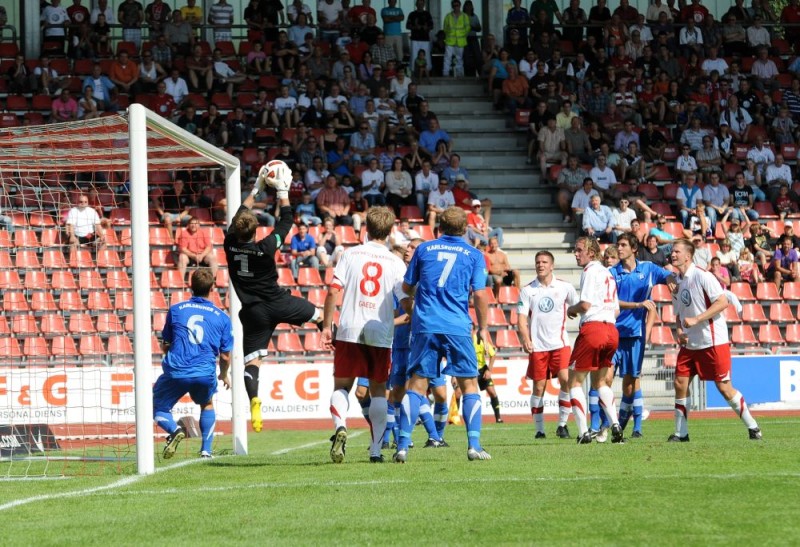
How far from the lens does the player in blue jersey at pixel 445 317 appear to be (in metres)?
9.99

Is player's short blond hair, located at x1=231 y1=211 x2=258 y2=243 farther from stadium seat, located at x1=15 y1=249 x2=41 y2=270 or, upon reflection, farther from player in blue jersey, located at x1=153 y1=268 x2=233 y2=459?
stadium seat, located at x1=15 y1=249 x2=41 y2=270

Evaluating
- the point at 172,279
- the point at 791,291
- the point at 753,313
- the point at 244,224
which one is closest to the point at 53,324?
the point at 172,279

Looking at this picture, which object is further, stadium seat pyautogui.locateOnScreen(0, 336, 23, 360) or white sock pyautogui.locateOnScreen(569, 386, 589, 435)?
stadium seat pyautogui.locateOnScreen(0, 336, 23, 360)

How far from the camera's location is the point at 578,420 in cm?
1291

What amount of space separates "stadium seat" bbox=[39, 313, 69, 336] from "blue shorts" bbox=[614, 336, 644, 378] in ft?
28.2

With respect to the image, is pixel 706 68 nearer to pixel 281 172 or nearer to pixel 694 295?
pixel 694 295

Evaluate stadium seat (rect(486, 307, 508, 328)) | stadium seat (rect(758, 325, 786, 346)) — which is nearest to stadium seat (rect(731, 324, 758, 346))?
stadium seat (rect(758, 325, 786, 346))

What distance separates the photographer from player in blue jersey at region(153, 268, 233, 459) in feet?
40.0

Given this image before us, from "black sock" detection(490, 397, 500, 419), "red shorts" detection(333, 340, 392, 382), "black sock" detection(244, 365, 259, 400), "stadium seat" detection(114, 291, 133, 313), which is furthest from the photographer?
"black sock" detection(490, 397, 500, 419)

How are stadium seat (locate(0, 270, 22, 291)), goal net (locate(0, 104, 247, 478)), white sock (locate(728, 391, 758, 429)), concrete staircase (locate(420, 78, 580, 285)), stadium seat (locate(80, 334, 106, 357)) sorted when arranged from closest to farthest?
1. goal net (locate(0, 104, 247, 478))
2. white sock (locate(728, 391, 758, 429))
3. stadium seat (locate(80, 334, 106, 357))
4. stadium seat (locate(0, 270, 22, 291))
5. concrete staircase (locate(420, 78, 580, 285))

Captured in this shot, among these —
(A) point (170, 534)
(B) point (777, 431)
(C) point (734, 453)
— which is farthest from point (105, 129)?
(B) point (777, 431)

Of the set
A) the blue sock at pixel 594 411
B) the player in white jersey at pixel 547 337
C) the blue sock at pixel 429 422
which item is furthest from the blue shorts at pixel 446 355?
the player in white jersey at pixel 547 337

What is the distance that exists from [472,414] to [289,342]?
42.6 feet

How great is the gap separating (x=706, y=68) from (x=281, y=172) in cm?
2328
